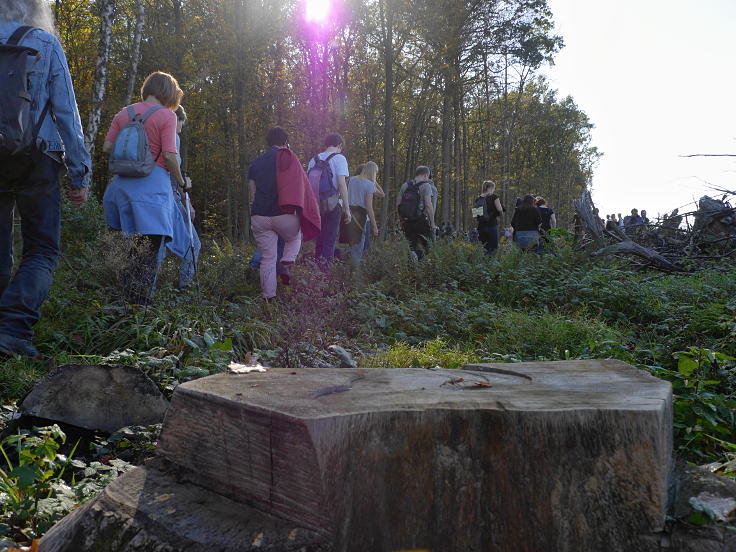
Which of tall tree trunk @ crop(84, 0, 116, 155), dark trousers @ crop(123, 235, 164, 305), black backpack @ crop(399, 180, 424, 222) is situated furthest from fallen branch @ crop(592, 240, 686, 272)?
tall tree trunk @ crop(84, 0, 116, 155)

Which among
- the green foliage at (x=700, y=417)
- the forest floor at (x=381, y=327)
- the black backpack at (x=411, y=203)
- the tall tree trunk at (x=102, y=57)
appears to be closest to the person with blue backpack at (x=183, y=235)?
the forest floor at (x=381, y=327)

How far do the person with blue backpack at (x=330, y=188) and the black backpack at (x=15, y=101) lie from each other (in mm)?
4122

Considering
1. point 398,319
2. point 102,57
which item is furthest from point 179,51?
point 398,319

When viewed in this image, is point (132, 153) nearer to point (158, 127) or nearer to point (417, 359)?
point (158, 127)

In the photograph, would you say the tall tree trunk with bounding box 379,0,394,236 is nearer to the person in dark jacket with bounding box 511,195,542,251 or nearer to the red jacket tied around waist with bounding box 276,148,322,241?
the person in dark jacket with bounding box 511,195,542,251

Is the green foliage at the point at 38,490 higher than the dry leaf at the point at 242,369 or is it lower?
lower

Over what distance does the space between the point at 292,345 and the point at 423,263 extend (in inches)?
160

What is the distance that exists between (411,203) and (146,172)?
564cm

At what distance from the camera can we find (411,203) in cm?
959

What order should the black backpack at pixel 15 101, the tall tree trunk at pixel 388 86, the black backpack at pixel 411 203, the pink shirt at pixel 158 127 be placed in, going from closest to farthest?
the black backpack at pixel 15 101
the pink shirt at pixel 158 127
the black backpack at pixel 411 203
the tall tree trunk at pixel 388 86

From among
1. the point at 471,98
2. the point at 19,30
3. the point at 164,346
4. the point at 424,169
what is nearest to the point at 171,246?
the point at 164,346

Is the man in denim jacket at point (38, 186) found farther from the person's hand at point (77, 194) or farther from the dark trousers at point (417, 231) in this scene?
the dark trousers at point (417, 231)

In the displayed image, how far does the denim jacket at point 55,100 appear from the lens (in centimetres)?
333

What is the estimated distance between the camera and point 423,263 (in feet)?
26.0
